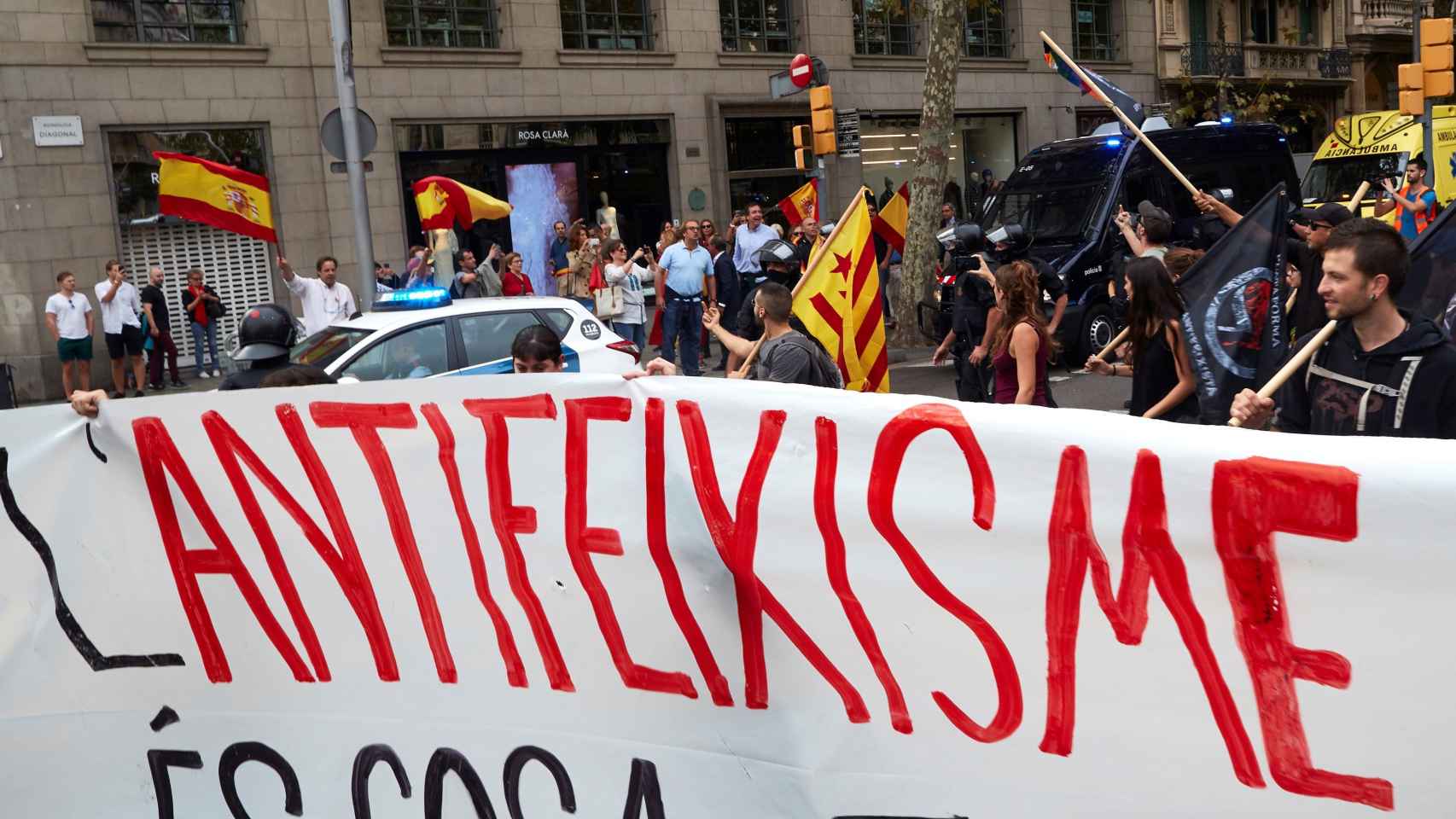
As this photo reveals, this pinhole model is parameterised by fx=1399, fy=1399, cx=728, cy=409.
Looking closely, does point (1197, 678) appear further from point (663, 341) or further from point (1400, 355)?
point (663, 341)

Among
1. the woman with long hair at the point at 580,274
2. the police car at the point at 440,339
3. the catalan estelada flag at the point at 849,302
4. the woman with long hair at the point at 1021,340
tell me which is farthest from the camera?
the woman with long hair at the point at 580,274

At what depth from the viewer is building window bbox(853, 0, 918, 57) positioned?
25.9 metres

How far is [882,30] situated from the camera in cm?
2630

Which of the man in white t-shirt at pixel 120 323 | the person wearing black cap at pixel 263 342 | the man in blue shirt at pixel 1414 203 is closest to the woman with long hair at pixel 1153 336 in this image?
the person wearing black cap at pixel 263 342

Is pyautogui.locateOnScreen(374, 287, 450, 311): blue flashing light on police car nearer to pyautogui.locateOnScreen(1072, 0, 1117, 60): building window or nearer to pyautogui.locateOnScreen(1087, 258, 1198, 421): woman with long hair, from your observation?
pyautogui.locateOnScreen(1087, 258, 1198, 421): woman with long hair

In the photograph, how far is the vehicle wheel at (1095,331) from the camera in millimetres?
13664

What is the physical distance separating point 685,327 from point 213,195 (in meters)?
4.91

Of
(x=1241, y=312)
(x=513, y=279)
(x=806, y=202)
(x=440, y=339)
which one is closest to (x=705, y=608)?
(x=1241, y=312)

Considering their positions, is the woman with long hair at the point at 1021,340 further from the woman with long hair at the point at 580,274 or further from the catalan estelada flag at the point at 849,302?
the woman with long hair at the point at 580,274

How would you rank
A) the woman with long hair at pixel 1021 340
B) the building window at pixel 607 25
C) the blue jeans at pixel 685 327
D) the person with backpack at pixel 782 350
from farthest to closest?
1. the building window at pixel 607 25
2. the blue jeans at pixel 685 327
3. the woman with long hair at pixel 1021 340
4. the person with backpack at pixel 782 350

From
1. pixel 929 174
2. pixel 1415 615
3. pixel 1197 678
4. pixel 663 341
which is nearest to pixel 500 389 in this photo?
pixel 1197 678

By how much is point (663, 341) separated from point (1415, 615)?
12480 millimetres

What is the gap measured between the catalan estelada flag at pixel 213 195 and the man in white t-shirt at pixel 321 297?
4.90ft

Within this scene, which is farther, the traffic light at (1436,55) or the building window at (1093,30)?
the building window at (1093,30)
